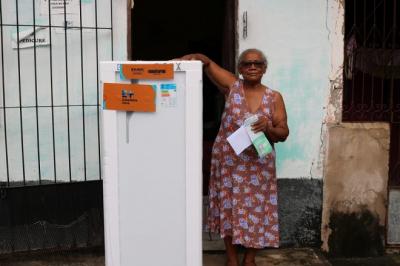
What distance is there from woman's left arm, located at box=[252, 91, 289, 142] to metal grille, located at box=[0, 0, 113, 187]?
59.5 inches

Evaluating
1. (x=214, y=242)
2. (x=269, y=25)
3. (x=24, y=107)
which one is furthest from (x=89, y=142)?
A: (x=269, y=25)

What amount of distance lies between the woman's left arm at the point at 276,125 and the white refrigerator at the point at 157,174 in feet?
1.81

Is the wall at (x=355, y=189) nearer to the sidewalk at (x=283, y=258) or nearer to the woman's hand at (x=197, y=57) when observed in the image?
the sidewalk at (x=283, y=258)

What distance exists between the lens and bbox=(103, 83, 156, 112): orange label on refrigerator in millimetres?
3059

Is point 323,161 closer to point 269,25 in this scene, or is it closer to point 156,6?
point 269,25

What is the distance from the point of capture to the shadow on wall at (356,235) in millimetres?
4809

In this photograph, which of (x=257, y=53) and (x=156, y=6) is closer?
(x=257, y=53)

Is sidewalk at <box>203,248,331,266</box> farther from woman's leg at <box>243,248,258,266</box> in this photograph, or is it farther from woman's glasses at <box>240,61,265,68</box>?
woman's glasses at <box>240,61,265,68</box>

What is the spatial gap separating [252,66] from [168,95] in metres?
0.81

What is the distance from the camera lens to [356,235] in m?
4.84

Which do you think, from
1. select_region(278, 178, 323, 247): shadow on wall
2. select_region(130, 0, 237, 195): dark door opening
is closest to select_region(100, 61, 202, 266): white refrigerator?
select_region(278, 178, 323, 247): shadow on wall

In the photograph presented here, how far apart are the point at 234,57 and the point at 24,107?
5.85ft

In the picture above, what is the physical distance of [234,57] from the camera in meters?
4.58

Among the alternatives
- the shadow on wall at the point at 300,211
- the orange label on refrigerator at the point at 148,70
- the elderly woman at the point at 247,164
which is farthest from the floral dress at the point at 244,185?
the shadow on wall at the point at 300,211
